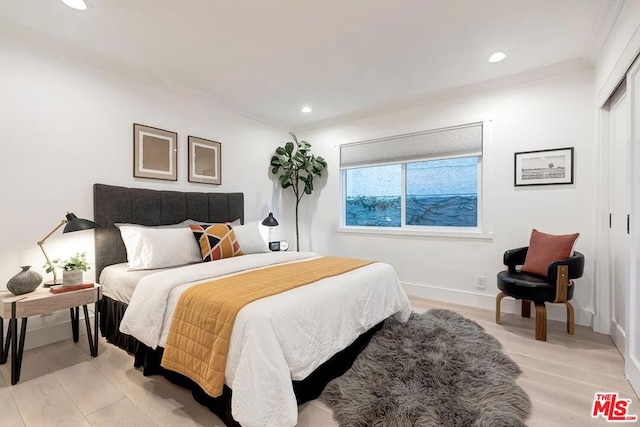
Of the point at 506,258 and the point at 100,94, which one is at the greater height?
the point at 100,94

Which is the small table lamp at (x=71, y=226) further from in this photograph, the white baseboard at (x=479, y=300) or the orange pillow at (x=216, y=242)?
the white baseboard at (x=479, y=300)

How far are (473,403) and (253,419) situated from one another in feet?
3.93

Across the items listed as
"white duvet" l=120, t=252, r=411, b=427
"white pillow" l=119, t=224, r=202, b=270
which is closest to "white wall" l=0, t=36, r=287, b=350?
"white pillow" l=119, t=224, r=202, b=270

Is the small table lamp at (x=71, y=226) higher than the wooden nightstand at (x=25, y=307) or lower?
higher

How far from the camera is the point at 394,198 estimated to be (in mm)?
4039

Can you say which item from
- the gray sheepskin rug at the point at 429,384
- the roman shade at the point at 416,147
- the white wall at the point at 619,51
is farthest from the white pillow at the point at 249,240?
the white wall at the point at 619,51

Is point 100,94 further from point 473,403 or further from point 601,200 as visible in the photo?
point 601,200

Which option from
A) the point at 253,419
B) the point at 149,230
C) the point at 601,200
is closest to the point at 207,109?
the point at 149,230

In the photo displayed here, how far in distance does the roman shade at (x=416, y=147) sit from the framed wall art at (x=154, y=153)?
89.1 inches

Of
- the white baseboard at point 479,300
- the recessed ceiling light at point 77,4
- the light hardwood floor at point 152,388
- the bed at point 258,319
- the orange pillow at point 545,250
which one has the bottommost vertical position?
the light hardwood floor at point 152,388

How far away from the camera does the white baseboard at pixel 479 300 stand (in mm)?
2762

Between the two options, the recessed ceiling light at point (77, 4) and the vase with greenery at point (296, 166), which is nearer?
the recessed ceiling light at point (77, 4)

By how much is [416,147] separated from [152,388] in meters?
3.53

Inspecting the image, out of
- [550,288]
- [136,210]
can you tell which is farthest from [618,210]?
[136,210]
